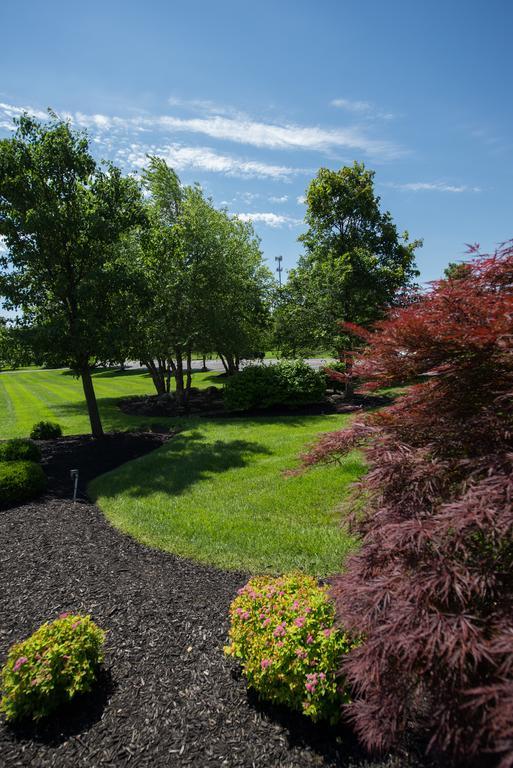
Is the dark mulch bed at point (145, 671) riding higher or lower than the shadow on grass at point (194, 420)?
lower

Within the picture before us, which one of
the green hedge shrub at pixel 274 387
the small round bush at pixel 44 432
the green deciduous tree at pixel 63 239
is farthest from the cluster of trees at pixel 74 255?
the green hedge shrub at pixel 274 387

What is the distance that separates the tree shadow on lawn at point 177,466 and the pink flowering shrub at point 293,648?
4800mm

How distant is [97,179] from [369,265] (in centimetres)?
1027

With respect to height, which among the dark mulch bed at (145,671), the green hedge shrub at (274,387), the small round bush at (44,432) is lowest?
the dark mulch bed at (145,671)

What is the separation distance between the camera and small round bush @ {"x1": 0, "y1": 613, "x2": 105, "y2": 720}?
10.2 feet

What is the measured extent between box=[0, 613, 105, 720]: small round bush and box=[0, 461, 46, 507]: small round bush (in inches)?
194

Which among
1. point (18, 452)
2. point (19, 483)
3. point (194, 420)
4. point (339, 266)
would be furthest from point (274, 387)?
point (19, 483)

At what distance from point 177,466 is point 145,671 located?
6211 mm

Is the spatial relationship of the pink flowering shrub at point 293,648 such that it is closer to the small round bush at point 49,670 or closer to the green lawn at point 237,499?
the green lawn at point 237,499

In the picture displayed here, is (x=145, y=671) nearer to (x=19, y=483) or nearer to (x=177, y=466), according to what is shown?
(x=19, y=483)

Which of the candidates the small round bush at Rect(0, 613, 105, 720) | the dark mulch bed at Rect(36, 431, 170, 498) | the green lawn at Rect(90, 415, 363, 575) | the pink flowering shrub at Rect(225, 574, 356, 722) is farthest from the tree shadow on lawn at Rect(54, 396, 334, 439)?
the small round bush at Rect(0, 613, 105, 720)

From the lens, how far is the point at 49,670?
10.5ft

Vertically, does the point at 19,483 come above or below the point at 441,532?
below

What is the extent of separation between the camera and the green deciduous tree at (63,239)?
36.0 ft
